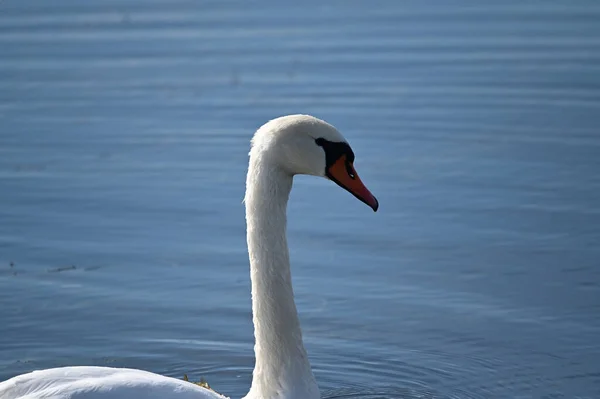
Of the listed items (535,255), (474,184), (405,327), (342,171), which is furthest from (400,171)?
(342,171)

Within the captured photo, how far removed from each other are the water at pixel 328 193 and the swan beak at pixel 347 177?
55.2 inches

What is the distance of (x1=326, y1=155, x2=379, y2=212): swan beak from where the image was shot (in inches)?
228

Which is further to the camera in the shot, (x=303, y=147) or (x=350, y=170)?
(x=350, y=170)

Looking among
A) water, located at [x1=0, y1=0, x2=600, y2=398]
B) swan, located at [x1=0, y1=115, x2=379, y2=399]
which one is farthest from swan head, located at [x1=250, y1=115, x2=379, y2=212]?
water, located at [x1=0, y1=0, x2=600, y2=398]

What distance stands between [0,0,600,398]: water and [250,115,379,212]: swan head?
1614 millimetres

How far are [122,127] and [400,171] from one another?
2546mm

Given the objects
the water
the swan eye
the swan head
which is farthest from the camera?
the water

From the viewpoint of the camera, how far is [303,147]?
5707 millimetres

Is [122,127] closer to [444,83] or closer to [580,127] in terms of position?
[444,83]

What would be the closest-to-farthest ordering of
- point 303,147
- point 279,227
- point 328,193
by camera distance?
point 303,147 < point 279,227 < point 328,193

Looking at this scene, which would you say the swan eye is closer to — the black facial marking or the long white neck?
the black facial marking

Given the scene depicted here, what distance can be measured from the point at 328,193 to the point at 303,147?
12.8 feet

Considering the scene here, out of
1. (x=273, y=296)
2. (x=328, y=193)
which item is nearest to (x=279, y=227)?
(x=273, y=296)

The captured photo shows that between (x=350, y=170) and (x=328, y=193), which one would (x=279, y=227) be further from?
(x=328, y=193)
